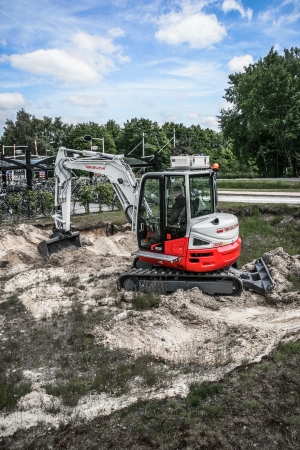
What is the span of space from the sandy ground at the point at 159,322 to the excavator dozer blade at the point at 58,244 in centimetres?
26

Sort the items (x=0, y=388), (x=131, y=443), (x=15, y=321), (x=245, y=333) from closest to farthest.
Answer: (x=131, y=443) < (x=0, y=388) < (x=245, y=333) < (x=15, y=321)

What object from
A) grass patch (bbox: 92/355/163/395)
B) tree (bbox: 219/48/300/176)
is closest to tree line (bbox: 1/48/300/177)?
tree (bbox: 219/48/300/176)

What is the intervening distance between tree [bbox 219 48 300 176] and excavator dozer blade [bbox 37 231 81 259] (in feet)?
84.8

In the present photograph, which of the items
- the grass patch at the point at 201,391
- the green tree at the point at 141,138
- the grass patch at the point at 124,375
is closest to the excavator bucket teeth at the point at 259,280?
the grass patch at the point at 124,375

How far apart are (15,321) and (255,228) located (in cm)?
987

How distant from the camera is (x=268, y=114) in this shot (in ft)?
116

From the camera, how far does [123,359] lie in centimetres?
613

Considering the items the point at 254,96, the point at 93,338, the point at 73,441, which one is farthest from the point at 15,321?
the point at 254,96

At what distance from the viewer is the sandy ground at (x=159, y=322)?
200 inches

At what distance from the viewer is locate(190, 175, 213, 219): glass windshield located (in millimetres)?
8562

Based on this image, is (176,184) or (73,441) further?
(176,184)

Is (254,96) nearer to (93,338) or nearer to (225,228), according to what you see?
(225,228)

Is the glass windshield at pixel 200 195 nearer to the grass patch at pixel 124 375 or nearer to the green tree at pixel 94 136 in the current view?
the grass patch at pixel 124 375

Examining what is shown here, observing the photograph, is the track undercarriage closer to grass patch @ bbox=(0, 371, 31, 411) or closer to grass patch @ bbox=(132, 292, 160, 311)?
grass patch @ bbox=(132, 292, 160, 311)
